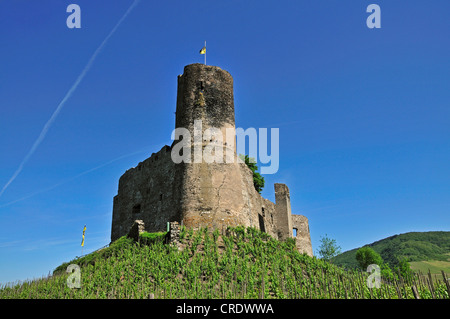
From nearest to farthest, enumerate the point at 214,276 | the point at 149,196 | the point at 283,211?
1. the point at 214,276
2. the point at 149,196
3. the point at 283,211

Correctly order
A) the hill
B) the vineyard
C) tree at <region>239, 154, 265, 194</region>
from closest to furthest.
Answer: the vineyard
tree at <region>239, 154, 265, 194</region>
the hill

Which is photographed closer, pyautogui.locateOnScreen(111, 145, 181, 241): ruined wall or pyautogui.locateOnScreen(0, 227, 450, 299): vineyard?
pyautogui.locateOnScreen(0, 227, 450, 299): vineyard

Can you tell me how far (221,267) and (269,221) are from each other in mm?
12855

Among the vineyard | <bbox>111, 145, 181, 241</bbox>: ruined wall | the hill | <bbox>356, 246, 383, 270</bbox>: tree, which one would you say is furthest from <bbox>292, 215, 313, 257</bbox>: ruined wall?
the hill

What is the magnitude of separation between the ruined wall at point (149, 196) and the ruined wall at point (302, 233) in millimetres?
14730

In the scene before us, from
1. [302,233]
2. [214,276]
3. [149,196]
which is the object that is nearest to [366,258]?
[302,233]

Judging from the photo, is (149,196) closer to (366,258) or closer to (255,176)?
(255,176)

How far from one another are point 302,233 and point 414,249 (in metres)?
62.1

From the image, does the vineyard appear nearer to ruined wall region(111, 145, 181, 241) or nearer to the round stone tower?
the round stone tower

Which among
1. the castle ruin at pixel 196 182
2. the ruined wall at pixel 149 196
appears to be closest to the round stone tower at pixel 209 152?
the castle ruin at pixel 196 182

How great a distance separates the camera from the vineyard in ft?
41.3

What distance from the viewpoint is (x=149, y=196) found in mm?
22891

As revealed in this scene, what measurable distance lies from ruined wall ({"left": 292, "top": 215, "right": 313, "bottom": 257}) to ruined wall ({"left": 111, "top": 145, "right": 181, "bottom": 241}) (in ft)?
48.3
